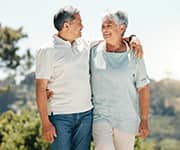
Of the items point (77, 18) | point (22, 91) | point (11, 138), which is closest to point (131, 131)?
point (77, 18)

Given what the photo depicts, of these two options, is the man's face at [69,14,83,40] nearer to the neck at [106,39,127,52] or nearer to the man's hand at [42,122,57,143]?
the neck at [106,39,127,52]

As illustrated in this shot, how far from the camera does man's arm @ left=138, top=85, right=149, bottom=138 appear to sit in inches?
195

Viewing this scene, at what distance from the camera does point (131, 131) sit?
491 centimetres

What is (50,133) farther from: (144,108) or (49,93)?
(144,108)

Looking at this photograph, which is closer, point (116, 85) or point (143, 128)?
point (116, 85)

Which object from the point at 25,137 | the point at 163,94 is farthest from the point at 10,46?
the point at 163,94

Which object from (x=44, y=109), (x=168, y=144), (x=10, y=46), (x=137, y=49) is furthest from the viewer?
(x=168, y=144)

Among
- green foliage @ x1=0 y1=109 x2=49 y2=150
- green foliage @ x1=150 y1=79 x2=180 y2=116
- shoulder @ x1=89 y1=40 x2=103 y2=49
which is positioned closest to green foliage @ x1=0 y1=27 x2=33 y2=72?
green foliage @ x1=0 y1=109 x2=49 y2=150

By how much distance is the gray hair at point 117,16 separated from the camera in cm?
480

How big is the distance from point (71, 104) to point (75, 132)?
0.21 metres

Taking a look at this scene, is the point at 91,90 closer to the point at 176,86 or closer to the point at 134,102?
the point at 134,102

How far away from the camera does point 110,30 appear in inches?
190

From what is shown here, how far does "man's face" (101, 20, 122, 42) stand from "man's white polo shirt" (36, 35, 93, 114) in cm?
20

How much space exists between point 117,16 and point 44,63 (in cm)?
61
